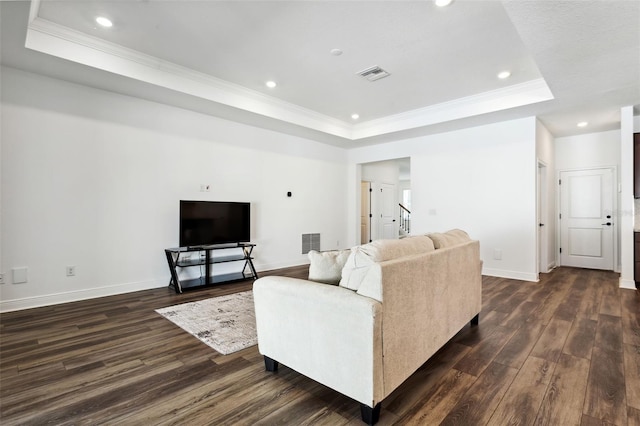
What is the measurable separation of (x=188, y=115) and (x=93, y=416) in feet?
13.8

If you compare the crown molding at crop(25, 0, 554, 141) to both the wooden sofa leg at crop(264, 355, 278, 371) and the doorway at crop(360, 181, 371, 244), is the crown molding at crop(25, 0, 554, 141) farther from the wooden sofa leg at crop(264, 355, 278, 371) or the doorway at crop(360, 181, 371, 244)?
the wooden sofa leg at crop(264, 355, 278, 371)

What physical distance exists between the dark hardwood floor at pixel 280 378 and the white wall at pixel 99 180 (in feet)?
2.48

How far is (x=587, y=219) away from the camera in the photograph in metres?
6.12

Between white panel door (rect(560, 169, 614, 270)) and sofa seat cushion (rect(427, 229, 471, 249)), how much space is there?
4.86 m

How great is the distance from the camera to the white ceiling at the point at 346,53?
9.28 ft

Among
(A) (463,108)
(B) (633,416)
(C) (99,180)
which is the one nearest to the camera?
(B) (633,416)

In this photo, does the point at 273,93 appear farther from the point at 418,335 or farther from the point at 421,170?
the point at 418,335

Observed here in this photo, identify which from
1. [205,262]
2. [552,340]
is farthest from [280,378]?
[205,262]

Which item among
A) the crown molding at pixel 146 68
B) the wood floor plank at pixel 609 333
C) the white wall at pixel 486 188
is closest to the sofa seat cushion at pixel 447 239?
the wood floor plank at pixel 609 333

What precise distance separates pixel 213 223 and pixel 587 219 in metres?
7.07

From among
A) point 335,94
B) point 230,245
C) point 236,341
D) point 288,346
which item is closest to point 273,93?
point 335,94

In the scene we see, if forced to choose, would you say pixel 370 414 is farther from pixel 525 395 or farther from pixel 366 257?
pixel 525 395

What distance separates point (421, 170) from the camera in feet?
21.0

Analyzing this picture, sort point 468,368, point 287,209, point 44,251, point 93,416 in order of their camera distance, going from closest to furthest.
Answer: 1. point 93,416
2. point 468,368
3. point 44,251
4. point 287,209
